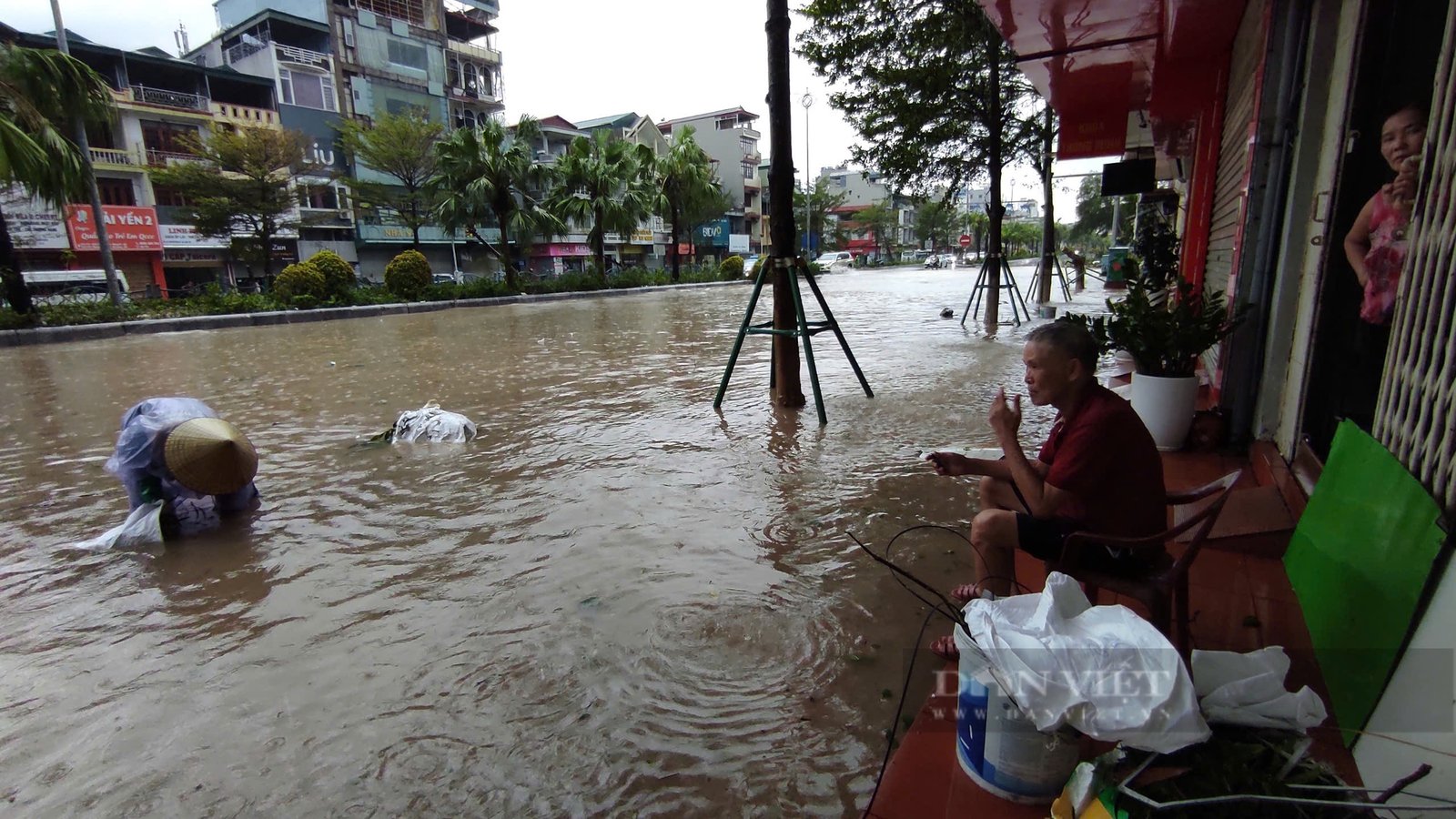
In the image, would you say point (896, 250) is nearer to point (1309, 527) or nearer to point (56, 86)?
point (56, 86)

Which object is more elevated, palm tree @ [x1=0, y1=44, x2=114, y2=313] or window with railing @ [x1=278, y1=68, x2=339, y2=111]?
window with railing @ [x1=278, y1=68, x2=339, y2=111]

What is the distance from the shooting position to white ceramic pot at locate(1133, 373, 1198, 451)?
443 cm

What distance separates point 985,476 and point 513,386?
685cm

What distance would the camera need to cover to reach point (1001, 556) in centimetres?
246

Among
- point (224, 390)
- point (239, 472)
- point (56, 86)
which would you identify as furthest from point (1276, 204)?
point (56, 86)

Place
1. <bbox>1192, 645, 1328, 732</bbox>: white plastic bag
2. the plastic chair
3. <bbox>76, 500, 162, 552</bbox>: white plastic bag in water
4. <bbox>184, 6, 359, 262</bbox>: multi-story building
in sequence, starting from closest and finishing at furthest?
<bbox>1192, 645, 1328, 732</bbox>: white plastic bag → the plastic chair → <bbox>76, 500, 162, 552</bbox>: white plastic bag in water → <bbox>184, 6, 359, 262</bbox>: multi-story building

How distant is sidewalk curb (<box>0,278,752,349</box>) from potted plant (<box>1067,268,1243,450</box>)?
61.4 ft

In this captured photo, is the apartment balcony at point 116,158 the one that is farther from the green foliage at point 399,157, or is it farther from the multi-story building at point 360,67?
the green foliage at point 399,157

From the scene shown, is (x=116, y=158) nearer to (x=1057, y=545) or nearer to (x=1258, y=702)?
(x=1057, y=545)

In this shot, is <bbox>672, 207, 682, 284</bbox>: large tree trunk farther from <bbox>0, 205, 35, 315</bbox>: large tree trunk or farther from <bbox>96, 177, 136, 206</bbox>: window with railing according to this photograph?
<bbox>96, 177, 136, 206</bbox>: window with railing

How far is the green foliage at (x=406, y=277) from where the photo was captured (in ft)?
71.5

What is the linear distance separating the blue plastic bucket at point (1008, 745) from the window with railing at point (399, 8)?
44.6m

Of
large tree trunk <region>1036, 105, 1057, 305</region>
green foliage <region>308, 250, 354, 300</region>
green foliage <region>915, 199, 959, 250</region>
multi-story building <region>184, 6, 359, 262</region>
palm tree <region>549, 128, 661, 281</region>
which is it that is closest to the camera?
large tree trunk <region>1036, 105, 1057, 305</region>

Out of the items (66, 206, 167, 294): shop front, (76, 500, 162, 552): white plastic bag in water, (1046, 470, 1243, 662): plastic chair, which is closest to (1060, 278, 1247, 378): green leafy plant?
(1046, 470, 1243, 662): plastic chair
